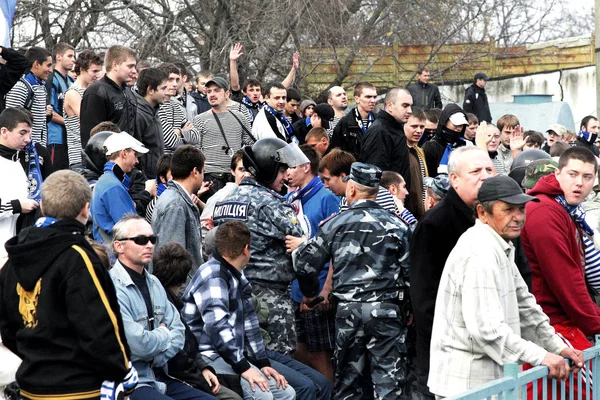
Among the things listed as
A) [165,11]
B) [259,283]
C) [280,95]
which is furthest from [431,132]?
[165,11]

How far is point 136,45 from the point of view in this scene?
1678cm

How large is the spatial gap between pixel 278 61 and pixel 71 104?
709 centimetres

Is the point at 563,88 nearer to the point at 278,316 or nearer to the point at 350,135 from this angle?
the point at 350,135

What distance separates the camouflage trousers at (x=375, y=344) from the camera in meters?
6.74

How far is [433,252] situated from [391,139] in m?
3.69

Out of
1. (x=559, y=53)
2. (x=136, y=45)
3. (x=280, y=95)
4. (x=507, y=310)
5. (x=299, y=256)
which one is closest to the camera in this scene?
(x=507, y=310)

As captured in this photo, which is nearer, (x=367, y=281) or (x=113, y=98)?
(x=367, y=281)

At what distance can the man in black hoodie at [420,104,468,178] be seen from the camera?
10.7 meters

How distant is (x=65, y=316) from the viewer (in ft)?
15.5

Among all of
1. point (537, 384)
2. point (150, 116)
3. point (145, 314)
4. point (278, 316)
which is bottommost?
point (278, 316)

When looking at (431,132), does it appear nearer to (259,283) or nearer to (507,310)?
(259,283)

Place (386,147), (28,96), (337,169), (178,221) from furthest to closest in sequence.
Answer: (28,96) < (386,147) < (337,169) < (178,221)

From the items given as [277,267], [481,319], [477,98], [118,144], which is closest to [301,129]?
[118,144]

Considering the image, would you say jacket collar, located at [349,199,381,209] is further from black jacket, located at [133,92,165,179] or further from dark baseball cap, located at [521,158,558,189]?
black jacket, located at [133,92,165,179]
